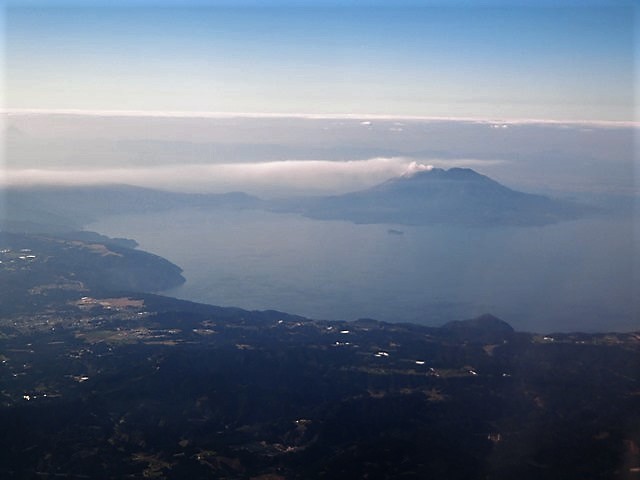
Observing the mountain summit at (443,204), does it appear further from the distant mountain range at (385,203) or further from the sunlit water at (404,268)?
the sunlit water at (404,268)

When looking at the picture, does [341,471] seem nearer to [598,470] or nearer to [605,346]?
[598,470]

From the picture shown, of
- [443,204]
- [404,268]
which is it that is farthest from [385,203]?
[404,268]

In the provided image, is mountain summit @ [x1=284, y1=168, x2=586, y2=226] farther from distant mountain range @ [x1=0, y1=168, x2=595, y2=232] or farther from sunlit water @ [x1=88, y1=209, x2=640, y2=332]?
sunlit water @ [x1=88, y1=209, x2=640, y2=332]

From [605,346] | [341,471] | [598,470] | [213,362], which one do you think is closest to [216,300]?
[213,362]

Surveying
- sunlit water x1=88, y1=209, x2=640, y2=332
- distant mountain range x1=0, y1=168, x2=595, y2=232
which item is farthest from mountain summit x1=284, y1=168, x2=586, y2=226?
sunlit water x1=88, y1=209, x2=640, y2=332

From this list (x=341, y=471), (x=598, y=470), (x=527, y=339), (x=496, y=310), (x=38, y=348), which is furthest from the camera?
(x=496, y=310)

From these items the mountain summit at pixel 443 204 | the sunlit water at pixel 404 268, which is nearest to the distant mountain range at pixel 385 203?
the mountain summit at pixel 443 204
